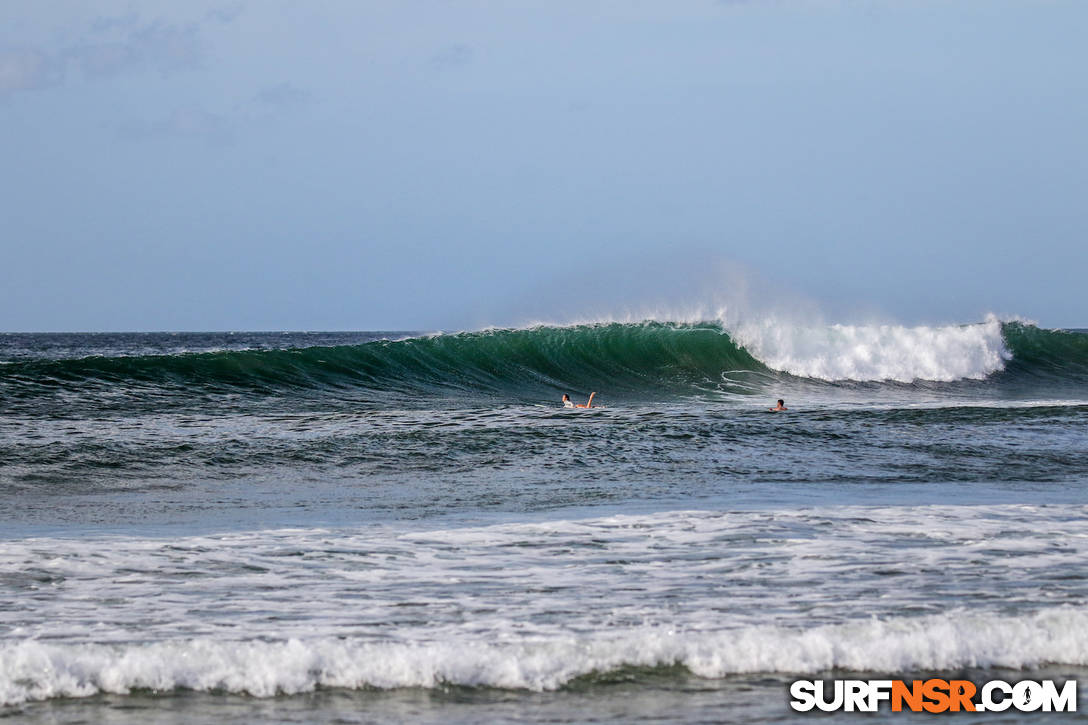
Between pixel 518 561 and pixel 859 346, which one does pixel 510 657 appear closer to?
pixel 518 561

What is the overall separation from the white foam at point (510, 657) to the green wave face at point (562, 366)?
433 inches

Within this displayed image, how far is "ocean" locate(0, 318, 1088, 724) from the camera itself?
4.03m

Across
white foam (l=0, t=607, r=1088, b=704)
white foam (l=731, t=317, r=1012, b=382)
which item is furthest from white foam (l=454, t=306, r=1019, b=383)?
white foam (l=0, t=607, r=1088, b=704)

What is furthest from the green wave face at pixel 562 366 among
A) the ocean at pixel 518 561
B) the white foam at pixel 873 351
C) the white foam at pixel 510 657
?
the white foam at pixel 510 657

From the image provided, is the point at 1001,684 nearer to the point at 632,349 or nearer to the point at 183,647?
the point at 183,647

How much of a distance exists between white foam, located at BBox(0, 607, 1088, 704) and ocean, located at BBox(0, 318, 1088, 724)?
0.04 feet

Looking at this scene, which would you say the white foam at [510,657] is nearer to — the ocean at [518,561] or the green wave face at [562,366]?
the ocean at [518,561]

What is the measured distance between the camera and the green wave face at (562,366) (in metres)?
16.1

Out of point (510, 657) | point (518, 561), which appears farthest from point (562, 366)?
point (510, 657)

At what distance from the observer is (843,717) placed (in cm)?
378

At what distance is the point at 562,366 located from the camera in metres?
21.8

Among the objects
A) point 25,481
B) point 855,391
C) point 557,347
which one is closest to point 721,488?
point 25,481

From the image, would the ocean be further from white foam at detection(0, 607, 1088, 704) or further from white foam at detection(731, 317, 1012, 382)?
white foam at detection(731, 317, 1012, 382)

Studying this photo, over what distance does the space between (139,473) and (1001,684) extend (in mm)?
7585
